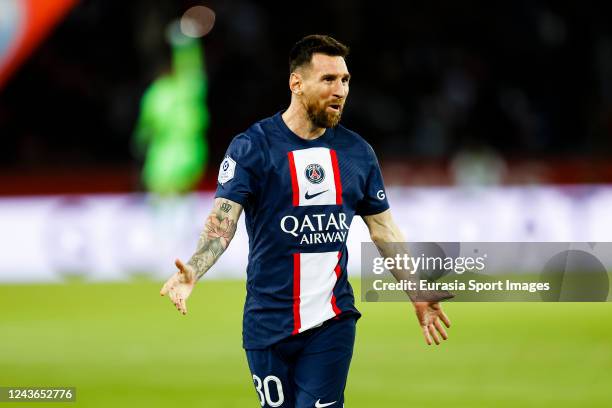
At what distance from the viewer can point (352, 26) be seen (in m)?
20.1

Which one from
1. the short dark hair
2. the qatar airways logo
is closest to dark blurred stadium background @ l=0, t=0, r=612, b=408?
the qatar airways logo

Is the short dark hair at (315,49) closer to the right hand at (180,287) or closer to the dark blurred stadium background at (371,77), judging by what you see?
the right hand at (180,287)

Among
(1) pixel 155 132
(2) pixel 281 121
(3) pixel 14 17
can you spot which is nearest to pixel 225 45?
(1) pixel 155 132

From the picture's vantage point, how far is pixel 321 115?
559cm

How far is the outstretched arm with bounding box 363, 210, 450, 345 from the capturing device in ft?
18.6

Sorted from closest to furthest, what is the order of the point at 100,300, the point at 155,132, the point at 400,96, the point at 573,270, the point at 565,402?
the point at 573,270 < the point at 565,402 < the point at 100,300 < the point at 155,132 < the point at 400,96

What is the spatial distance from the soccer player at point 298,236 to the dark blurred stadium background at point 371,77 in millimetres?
11732

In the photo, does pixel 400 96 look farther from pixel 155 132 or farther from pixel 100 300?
pixel 100 300

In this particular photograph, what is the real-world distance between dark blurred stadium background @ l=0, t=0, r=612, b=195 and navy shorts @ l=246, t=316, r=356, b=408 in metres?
11.9

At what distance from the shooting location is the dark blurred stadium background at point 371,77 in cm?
1861

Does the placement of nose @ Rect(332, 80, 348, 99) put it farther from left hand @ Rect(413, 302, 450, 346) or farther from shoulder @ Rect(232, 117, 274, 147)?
left hand @ Rect(413, 302, 450, 346)

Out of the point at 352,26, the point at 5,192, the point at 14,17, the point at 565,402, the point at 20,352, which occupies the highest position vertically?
the point at 352,26

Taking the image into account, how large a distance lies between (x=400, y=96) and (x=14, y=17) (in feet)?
21.8

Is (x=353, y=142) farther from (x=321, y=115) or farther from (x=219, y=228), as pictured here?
(x=219, y=228)
